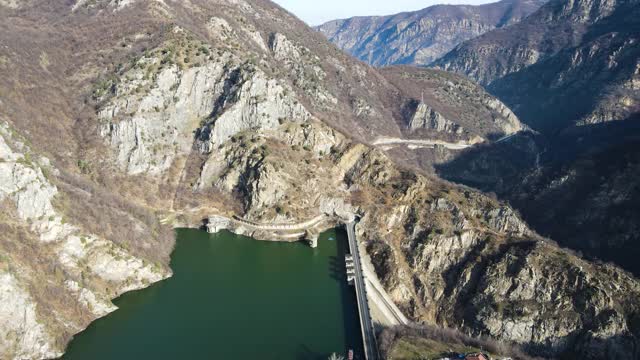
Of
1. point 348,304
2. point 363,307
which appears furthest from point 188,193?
point 363,307

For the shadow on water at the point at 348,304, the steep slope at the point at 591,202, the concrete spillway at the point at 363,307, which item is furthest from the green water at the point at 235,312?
the steep slope at the point at 591,202

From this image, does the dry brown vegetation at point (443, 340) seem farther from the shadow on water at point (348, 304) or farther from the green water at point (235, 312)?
the green water at point (235, 312)

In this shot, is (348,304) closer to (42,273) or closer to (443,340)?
(443,340)

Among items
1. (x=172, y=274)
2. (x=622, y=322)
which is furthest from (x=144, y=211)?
(x=622, y=322)

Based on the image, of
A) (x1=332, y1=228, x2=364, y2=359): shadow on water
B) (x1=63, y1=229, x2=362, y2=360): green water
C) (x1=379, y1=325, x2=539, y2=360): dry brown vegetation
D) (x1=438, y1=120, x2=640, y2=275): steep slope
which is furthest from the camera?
(x1=438, y1=120, x2=640, y2=275): steep slope

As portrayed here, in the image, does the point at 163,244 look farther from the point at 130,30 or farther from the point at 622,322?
the point at 622,322

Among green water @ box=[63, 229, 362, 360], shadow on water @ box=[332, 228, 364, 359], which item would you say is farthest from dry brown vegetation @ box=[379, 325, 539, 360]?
green water @ box=[63, 229, 362, 360]

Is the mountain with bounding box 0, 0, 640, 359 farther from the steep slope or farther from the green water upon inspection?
the steep slope
